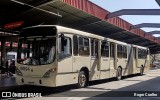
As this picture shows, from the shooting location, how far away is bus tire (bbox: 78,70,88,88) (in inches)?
586

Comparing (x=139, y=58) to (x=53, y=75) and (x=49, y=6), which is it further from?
(x=53, y=75)

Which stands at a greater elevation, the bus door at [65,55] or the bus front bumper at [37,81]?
the bus door at [65,55]

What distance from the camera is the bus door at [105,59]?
17672 mm

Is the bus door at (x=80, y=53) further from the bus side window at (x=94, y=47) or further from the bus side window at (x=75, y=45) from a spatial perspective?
the bus side window at (x=94, y=47)

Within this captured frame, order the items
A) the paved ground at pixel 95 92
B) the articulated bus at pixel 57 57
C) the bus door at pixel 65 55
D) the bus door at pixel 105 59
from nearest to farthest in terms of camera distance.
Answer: the paved ground at pixel 95 92
the articulated bus at pixel 57 57
the bus door at pixel 65 55
the bus door at pixel 105 59

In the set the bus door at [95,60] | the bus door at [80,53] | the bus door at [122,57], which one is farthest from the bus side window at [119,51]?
the bus door at [80,53]

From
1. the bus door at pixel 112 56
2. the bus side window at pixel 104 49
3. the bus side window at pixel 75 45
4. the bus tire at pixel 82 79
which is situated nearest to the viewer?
the bus side window at pixel 75 45

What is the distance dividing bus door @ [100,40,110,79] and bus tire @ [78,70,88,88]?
2.25 meters

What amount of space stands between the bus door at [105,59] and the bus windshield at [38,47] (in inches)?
212

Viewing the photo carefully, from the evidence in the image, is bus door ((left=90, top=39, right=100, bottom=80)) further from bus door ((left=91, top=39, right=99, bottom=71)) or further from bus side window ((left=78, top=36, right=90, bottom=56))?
bus side window ((left=78, top=36, right=90, bottom=56))

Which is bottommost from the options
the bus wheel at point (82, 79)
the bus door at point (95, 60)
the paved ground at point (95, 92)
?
the paved ground at point (95, 92)

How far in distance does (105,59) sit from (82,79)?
349 cm

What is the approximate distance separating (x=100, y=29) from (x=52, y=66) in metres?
17.5

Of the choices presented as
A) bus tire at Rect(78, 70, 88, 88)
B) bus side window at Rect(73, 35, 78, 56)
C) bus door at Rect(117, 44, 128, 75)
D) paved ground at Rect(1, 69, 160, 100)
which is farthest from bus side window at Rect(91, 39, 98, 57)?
bus door at Rect(117, 44, 128, 75)
